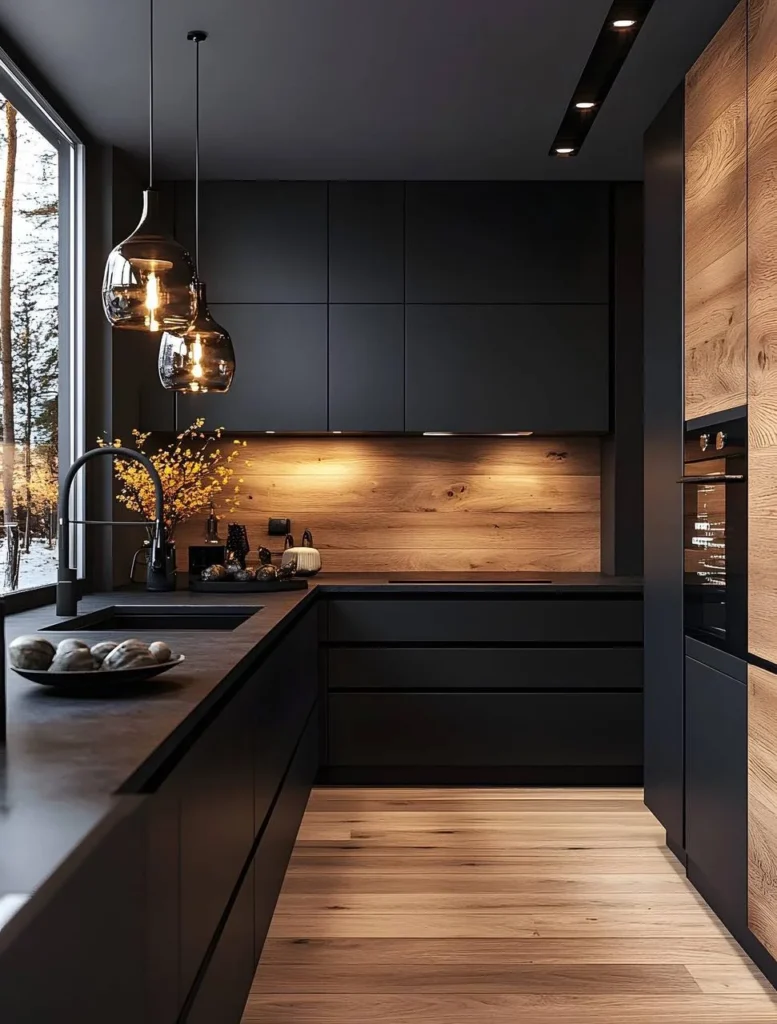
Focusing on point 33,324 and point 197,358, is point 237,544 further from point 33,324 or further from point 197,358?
point 197,358

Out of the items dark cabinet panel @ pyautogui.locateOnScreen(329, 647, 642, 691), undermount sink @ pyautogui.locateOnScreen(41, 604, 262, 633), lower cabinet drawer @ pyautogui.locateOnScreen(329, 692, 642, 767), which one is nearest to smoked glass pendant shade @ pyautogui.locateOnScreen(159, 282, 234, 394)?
undermount sink @ pyautogui.locateOnScreen(41, 604, 262, 633)

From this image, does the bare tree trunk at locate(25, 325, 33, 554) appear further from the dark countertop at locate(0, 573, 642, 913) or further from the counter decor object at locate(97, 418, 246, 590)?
the dark countertop at locate(0, 573, 642, 913)

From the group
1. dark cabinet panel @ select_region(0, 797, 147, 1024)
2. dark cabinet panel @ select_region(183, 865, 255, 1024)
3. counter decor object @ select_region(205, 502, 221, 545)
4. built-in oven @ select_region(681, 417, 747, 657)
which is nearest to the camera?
dark cabinet panel @ select_region(0, 797, 147, 1024)

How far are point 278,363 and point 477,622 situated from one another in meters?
1.42

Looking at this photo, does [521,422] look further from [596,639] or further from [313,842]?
[313,842]

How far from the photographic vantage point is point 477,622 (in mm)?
4039

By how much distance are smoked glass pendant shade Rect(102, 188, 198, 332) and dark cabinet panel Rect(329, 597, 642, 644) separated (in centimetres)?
212

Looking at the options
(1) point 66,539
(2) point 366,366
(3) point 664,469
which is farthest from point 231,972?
(2) point 366,366

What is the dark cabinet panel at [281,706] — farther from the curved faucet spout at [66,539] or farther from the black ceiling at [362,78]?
the black ceiling at [362,78]

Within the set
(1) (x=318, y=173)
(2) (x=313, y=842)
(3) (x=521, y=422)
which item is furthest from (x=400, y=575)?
(1) (x=318, y=173)

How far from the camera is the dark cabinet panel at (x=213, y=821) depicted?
1.48 metres

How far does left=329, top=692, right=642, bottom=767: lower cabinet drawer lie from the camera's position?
404cm

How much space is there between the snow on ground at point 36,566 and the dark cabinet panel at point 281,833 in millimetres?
1029

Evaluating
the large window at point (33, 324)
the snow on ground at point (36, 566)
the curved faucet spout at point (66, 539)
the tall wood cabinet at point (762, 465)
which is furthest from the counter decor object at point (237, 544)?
the tall wood cabinet at point (762, 465)
